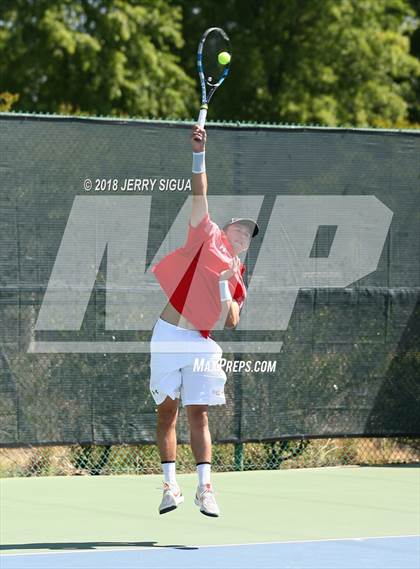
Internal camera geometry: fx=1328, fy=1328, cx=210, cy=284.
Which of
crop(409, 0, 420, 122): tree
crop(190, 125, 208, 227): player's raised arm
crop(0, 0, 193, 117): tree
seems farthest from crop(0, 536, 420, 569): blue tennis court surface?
crop(409, 0, 420, 122): tree

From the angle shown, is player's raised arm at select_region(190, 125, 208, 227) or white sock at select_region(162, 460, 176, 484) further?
white sock at select_region(162, 460, 176, 484)

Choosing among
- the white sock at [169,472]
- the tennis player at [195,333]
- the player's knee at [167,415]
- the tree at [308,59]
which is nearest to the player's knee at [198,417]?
the tennis player at [195,333]

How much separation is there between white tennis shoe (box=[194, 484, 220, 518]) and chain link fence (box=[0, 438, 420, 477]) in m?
2.47

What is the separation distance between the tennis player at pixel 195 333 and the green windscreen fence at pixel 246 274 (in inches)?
79.9

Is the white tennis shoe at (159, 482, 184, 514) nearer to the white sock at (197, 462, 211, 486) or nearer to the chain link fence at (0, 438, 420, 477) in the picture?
the white sock at (197, 462, 211, 486)

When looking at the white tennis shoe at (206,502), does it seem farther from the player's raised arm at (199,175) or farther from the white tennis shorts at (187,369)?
the player's raised arm at (199,175)

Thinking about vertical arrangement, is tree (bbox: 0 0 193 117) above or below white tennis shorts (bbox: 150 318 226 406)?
below

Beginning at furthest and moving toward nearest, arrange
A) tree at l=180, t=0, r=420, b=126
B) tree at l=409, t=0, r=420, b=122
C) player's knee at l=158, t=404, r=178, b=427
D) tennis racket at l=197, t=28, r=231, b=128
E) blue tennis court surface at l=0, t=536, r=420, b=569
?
tree at l=409, t=0, r=420, b=122 < tree at l=180, t=0, r=420, b=126 < tennis racket at l=197, t=28, r=231, b=128 < player's knee at l=158, t=404, r=178, b=427 < blue tennis court surface at l=0, t=536, r=420, b=569

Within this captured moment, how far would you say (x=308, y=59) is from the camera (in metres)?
24.7

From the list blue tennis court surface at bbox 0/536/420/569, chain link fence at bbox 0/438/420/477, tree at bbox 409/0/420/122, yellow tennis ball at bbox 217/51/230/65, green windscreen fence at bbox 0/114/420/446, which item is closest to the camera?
blue tennis court surface at bbox 0/536/420/569

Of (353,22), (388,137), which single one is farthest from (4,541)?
(353,22)

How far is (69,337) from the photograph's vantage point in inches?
349

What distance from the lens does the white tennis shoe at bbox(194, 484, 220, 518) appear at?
22.0ft

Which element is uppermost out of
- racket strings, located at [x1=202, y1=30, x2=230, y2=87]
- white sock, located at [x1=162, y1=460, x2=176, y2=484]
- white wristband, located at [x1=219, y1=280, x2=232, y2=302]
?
racket strings, located at [x1=202, y1=30, x2=230, y2=87]
